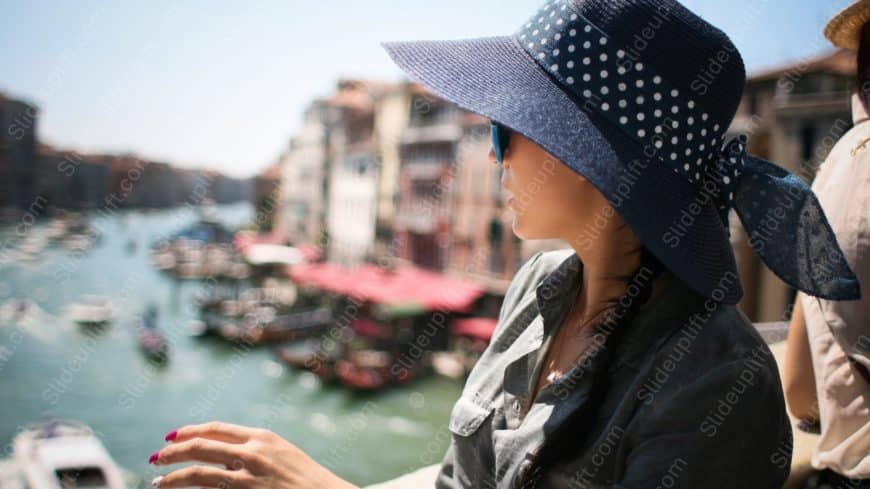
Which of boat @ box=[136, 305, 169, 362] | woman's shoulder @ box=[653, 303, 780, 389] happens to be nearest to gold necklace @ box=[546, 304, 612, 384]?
woman's shoulder @ box=[653, 303, 780, 389]

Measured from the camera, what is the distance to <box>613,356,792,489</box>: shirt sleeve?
52 cm

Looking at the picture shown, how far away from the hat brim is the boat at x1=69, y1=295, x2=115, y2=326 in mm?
20758

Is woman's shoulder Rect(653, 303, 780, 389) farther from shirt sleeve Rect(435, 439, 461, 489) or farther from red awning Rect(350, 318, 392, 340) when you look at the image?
red awning Rect(350, 318, 392, 340)

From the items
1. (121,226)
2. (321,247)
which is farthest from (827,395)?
(121,226)

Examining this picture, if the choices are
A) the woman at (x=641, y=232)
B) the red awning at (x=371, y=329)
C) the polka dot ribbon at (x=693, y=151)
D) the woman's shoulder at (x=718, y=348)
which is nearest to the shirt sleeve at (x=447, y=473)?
the woman at (x=641, y=232)

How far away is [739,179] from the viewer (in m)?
0.63

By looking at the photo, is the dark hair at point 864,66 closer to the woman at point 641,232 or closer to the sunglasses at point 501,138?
the woman at point 641,232

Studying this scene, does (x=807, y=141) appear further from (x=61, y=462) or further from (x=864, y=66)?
(x=61, y=462)

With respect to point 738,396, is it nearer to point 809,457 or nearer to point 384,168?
point 809,457

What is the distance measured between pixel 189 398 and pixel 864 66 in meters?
14.7

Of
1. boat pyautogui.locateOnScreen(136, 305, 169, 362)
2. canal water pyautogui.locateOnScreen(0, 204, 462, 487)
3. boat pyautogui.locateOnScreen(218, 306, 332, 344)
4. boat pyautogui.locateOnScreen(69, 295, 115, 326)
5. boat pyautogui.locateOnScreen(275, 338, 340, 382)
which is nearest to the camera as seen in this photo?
canal water pyautogui.locateOnScreen(0, 204, 462, 487)

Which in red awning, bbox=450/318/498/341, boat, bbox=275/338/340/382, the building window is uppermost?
the building window

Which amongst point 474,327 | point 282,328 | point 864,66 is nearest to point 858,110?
point 864,66

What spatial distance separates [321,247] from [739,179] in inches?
918
